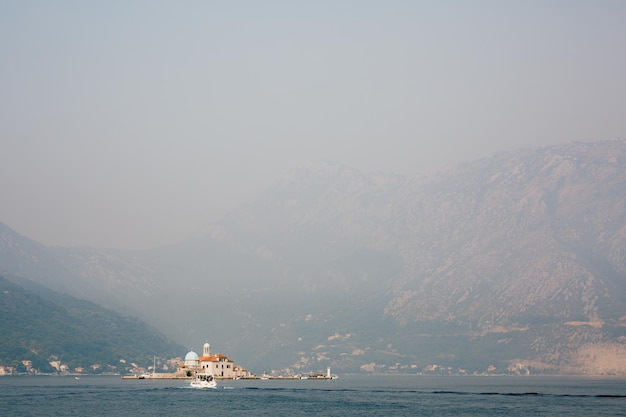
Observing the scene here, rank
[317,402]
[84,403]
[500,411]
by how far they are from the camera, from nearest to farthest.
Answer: [500,411]
[84,403]
[317,402]

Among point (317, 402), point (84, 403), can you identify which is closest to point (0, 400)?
point (84, 403)

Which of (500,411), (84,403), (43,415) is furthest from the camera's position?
(84,403)

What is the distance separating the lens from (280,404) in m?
188

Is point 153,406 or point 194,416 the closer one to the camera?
point 194,416

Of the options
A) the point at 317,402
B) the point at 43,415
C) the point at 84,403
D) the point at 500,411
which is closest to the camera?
the point at 43,415

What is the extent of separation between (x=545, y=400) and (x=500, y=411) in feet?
113

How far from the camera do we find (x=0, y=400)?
188 m

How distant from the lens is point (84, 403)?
18200 centimetres

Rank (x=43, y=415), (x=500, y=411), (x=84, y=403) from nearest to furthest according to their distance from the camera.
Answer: (x=43, y=415) → (x=500, y=411) → (x=84, y=403)

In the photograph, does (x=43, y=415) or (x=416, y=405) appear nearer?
(x=43, y=415)

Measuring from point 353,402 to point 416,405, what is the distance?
625 inches

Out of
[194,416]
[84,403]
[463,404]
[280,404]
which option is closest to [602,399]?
[463,404]

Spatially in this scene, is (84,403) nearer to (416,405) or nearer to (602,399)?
(416,405)

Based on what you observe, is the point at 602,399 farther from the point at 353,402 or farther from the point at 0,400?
the point at 0,400
